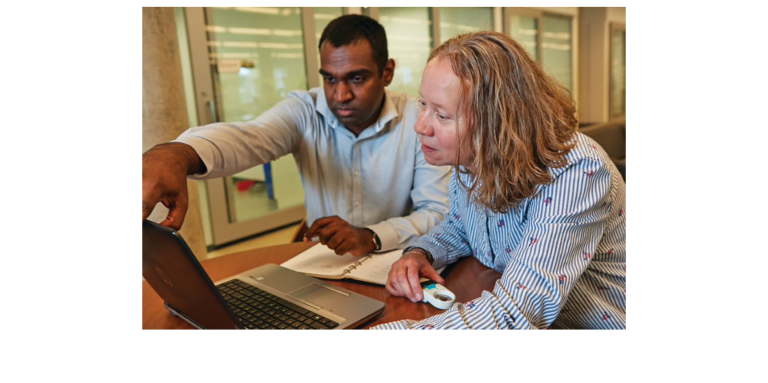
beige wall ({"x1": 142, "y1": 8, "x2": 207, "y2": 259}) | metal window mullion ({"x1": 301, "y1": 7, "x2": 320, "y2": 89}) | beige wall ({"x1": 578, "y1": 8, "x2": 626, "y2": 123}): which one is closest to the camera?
beige wall ({"x1": 142, "y1": 8, "x2": 207, "y2": 259})

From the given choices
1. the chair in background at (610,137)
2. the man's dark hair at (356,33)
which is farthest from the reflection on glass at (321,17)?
the chair in background at (610,137)

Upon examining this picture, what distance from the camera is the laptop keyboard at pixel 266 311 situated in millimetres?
805

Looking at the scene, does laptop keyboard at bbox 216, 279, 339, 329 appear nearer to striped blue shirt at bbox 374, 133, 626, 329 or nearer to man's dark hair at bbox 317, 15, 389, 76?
striped blue shirt at bbox 374, 133, 626, 329

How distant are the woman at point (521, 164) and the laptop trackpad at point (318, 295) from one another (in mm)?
160

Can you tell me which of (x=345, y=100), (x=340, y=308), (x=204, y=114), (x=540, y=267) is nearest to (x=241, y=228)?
(x=204, y=114)

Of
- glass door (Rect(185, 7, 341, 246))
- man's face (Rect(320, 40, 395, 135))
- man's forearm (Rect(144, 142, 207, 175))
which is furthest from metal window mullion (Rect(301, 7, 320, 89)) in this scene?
man's forearm (Rect(144, 142, 207, 175))

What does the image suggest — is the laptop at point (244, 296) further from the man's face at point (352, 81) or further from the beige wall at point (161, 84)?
the beige wall at point (161, 84)

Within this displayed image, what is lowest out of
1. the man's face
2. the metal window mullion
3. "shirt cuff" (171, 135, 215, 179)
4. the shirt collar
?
"shirt cuff" (171, 135, 215, 179)

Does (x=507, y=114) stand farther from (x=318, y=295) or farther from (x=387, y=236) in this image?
(x=387, y=236)

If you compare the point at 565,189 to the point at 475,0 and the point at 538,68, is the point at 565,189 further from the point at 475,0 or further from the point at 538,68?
the point at 475,0

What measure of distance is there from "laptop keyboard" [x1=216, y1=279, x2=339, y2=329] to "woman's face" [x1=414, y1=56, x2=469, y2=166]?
345mm

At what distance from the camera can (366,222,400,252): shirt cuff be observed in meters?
1.29
